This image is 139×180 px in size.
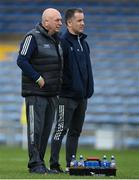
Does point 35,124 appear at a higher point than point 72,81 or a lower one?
lower

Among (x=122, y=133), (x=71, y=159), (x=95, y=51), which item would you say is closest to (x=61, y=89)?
(x=71, y=159)

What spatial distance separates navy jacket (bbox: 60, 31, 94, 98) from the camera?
8578 millimetres

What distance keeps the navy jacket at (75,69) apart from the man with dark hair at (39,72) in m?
0.23

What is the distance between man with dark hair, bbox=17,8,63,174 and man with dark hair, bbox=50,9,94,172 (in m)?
0.24

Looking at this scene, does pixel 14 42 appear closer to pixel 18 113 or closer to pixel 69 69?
pixel 18 113

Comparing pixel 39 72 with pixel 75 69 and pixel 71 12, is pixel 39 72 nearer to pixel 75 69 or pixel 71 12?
pixel 75 69

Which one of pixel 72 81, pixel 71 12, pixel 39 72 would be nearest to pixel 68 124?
pixel 72 81

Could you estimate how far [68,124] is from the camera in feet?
28.5

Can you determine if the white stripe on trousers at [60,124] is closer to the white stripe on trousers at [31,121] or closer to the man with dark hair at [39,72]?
the man with dark hair at [39,72]

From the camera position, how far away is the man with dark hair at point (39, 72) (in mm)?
8273

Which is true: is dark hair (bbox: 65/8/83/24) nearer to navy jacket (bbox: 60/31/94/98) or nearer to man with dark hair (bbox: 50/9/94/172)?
man with dark hair (bbox: 50/9/94/172)

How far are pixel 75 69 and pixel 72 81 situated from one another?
0.45 feet

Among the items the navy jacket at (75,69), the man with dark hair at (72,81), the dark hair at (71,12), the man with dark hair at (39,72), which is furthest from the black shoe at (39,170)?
the dark hair at (71,12)

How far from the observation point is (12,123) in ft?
65.8
